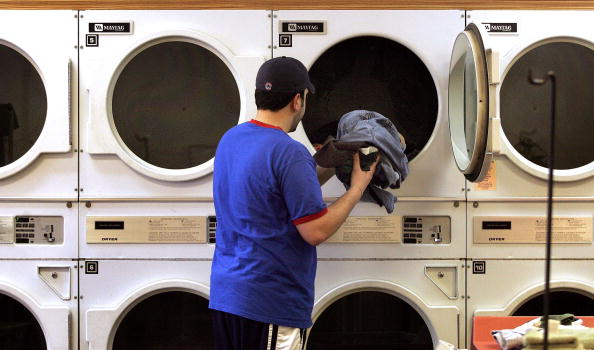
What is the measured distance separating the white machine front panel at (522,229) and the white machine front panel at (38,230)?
161 centimetres

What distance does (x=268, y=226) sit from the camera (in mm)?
2002

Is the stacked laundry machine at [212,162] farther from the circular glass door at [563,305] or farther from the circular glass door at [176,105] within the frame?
the circular glass door at [563,305]

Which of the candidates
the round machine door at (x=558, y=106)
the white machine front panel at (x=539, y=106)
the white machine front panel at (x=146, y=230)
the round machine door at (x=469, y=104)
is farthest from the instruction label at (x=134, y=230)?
the round machine door at (x=558, y=106)

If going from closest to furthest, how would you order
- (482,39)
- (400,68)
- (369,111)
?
(482,39) < (369,111) < (400,68)

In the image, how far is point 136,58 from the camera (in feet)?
9.00

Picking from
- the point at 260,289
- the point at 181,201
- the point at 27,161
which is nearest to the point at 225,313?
the point at 260,289

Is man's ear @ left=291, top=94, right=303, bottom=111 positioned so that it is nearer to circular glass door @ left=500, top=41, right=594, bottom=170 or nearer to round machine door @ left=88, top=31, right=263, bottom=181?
round machine door @ left=88, top=31, right=263, bottom=181

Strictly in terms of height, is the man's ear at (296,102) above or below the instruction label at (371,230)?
above

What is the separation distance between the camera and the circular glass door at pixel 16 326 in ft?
9.37

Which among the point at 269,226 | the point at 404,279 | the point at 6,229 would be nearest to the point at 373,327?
the point at 404,279

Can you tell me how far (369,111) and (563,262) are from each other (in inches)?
39.6

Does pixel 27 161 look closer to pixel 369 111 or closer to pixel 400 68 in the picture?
pixel 369 111

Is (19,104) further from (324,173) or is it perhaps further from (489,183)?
(489,183)

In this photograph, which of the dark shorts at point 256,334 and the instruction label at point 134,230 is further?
the instruction label at point 134,230
